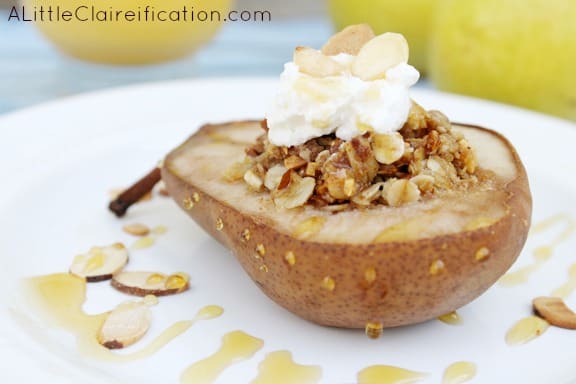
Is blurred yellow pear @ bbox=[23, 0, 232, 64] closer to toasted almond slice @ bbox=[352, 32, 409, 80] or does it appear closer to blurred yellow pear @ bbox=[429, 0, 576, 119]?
blurred yellow pear @ bbox=[429, 0, 576, 119]

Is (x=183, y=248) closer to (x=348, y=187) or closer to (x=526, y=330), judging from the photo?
(x=348, y=187)

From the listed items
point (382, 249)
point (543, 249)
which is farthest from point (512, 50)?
point (382, 249)

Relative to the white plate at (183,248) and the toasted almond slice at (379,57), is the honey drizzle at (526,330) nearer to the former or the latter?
the white plate at (183,248)

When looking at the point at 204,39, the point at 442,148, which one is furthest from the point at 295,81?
the point at 204,39

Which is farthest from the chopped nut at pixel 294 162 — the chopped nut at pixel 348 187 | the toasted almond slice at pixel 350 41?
the toasted almond slice at pixel 350 41

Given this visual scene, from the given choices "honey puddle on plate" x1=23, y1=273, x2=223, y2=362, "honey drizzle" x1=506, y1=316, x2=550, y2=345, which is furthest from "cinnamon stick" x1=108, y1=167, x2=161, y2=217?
"honey drizzle" x1=506, y1=316, x2=550, y2=345
